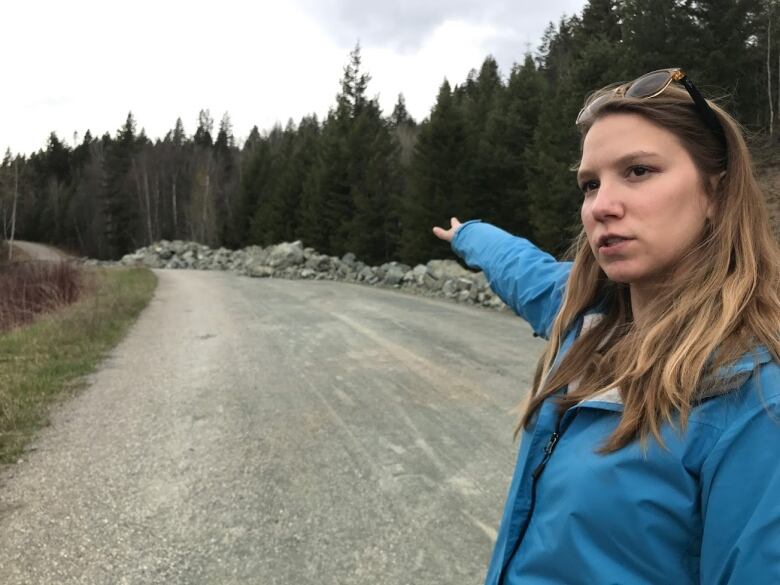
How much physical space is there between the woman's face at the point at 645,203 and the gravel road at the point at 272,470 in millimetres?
2298

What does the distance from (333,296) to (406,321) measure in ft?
15.1

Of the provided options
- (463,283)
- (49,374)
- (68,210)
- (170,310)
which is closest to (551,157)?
(463,283)

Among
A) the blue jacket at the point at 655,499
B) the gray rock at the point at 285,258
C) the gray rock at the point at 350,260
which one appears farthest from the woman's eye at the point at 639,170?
the gray rock at the point at 285,258

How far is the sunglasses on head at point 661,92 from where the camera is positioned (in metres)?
1.23

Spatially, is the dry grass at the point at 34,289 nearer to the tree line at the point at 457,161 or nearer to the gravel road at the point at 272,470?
the gravel road at the point at 272,470

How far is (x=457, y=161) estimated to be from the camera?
2480cm

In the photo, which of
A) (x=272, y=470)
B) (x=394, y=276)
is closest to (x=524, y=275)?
(x=272, y=470)

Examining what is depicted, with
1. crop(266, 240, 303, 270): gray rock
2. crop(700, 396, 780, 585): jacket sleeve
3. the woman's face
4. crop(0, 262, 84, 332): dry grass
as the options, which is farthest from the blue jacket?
crop(266, 240, 303, 270): gray rock

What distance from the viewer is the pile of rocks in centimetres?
1536

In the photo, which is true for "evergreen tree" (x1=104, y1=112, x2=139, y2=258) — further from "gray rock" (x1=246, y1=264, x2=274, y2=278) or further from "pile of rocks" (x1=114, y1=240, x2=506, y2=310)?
Result: "gray rock" (x1=246, y1=264, x2=274, y2=278)

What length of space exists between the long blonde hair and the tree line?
49 centimetres

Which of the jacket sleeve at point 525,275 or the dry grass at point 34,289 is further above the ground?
the jacket sleeve at point 525,275

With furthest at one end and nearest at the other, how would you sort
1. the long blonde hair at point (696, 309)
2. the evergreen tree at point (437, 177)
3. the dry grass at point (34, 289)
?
the evergreen tree at point (437, 177) < the dry grass at point (34, 289) < the long blonde hair at point (696, 309)

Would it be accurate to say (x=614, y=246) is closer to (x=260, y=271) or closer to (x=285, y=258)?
(x=260, y=271)
